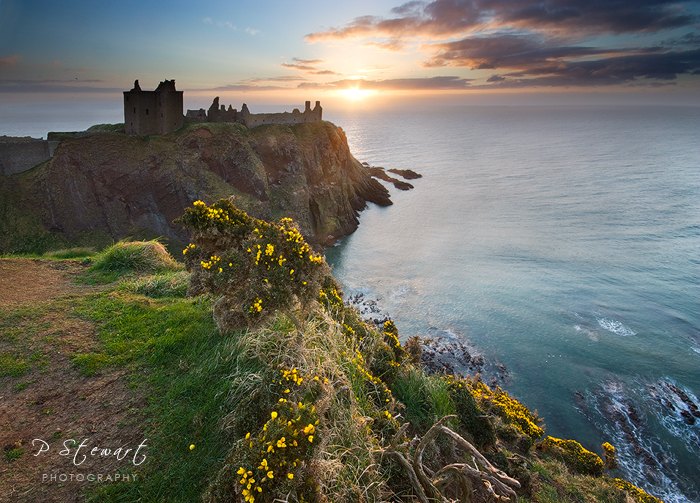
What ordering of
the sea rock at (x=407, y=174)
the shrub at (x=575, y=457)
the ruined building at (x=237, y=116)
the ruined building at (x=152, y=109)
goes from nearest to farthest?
the shrub at (x=575, y=457) → the ruined building at (x=152, y=109) → the ruined building at (x=237, y=116) → the sea rock at (x=407, y=174)

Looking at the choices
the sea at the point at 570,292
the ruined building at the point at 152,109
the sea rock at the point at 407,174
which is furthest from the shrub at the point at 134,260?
the sea rock at the point at 407,174

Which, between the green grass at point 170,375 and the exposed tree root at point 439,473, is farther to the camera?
the green grass at point 170,375

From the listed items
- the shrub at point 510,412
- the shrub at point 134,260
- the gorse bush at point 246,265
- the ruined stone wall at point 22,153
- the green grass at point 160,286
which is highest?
the ruined stone wall at point 22,153

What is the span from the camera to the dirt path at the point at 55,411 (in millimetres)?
4434

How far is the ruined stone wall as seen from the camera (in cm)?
3225

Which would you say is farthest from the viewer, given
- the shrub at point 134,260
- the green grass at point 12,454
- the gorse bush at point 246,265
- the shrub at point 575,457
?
the shrub at point 575,457

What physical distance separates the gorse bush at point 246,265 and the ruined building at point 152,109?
128 feet

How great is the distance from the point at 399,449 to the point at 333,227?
3962 centimetres

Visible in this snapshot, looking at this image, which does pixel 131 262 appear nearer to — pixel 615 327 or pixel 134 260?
pixel 134 260

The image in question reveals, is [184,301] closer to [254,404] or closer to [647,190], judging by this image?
[254,404]

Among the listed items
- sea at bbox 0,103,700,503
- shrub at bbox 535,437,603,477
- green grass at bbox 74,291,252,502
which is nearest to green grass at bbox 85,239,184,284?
green grass at bbox 74,291,252,502

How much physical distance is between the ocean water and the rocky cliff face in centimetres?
871

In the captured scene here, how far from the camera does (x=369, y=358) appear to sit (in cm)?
814

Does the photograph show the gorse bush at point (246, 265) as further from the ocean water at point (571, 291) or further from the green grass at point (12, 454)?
the ocean water at point (571, 291)
